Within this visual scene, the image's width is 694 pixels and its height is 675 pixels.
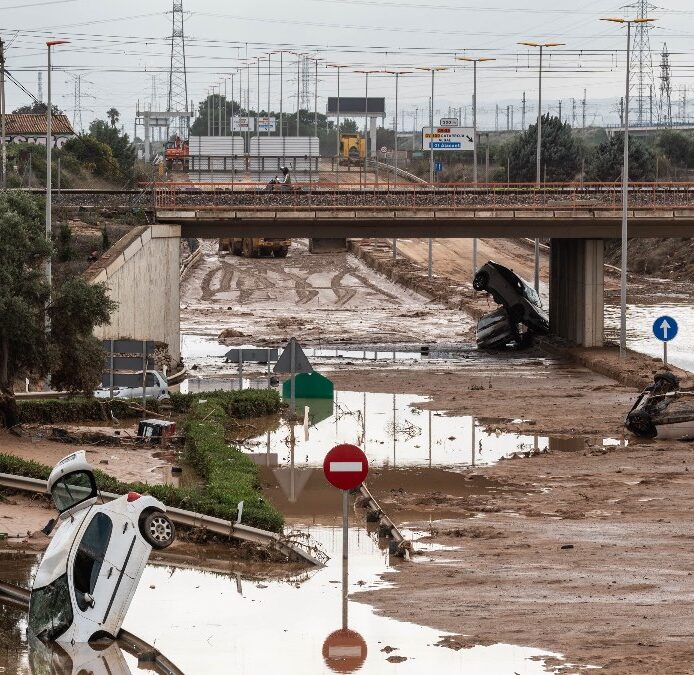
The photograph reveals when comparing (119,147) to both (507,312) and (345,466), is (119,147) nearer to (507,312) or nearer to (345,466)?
(507,312)

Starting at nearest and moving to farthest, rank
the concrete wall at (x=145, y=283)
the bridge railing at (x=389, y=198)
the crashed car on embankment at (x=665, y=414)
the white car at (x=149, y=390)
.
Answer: the crashed car on embankment at (x=665, y=414), the white car at (x=149, y=390), the concrete wall at (x=145, y=283), the bridge railing at (x=389, y=198)

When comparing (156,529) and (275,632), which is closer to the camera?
(156,529)

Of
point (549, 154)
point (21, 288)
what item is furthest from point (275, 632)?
point (549, 154)

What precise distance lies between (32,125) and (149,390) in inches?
3494

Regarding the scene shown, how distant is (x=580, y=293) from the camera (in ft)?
195

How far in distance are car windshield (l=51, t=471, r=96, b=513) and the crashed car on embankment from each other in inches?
774

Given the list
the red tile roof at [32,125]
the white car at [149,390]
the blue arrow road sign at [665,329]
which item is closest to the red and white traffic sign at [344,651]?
the white car at [149,390]

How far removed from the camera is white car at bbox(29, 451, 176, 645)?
16438 mm

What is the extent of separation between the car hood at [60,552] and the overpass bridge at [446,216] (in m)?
39.1

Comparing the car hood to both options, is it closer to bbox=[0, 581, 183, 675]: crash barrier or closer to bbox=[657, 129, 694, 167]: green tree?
bbox=[0, 581, 183, 675]: crash barrier

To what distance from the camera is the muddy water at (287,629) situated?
A: 16.2m

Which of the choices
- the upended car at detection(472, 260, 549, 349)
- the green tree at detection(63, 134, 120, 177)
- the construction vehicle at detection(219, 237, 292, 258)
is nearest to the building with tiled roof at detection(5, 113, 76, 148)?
the green tree at detection(63, 134, 120, 177)

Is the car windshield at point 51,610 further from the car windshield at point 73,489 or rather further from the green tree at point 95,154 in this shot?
the green tree at point 95,154

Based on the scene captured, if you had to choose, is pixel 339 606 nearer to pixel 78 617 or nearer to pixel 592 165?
pixel 78 617
